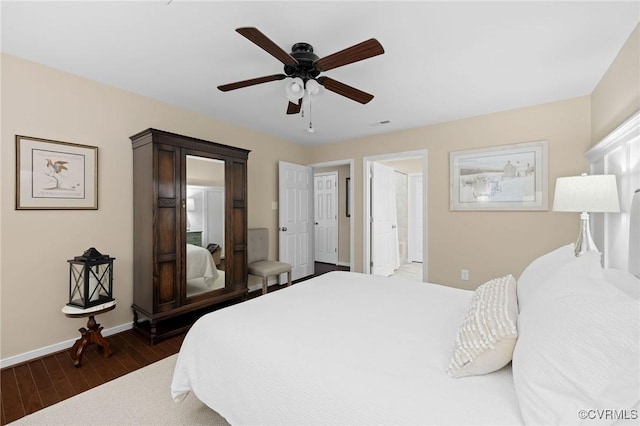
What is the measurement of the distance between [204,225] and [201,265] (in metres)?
0.44

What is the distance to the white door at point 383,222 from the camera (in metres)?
4.82

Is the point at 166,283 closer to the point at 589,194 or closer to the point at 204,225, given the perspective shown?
the point at 204,225

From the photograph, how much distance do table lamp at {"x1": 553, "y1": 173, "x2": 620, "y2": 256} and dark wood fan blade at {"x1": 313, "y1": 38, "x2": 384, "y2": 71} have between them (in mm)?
2038

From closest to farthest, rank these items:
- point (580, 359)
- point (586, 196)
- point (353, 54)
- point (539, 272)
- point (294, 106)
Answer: point (580, 359) < point (539, 272) < point (353, 54) < point (586, 196) < point (294, 106)

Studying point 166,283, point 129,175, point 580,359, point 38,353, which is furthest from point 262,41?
point 38,353

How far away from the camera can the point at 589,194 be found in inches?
90.5

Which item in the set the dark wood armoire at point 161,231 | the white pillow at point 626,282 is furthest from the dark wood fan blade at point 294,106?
the white pillow at point 626,282

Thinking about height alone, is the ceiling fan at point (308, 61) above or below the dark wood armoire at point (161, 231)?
above

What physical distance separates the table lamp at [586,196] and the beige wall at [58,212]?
4066 mm

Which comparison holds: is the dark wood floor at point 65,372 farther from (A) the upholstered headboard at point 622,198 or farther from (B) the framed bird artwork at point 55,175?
(A) the upholstered headboard at point 622,198

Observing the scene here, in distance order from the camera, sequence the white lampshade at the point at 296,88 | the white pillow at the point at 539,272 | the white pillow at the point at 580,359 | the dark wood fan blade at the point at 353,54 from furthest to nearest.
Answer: the white lampshade at the point at 296,88
the dark wood fan blade at the point at 353,54
the white pillow at the point at 539,272
the white pillow at the point at 580,359

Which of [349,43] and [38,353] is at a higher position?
[349,43]

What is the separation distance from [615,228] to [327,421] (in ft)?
9.47

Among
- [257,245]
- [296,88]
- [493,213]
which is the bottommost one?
[257,245]
